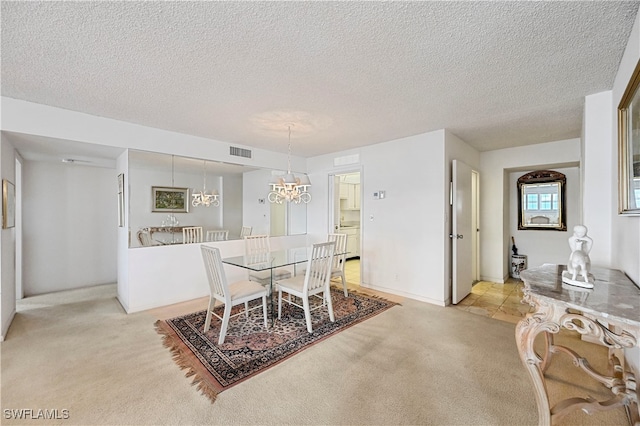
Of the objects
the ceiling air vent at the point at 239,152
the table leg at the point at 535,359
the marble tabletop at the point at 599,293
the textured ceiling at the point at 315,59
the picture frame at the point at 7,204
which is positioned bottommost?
the table leg at the point at 535,359

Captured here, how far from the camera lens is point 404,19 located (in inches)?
61.2

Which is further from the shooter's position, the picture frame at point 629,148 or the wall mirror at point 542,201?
the wall mirror at point 542,201

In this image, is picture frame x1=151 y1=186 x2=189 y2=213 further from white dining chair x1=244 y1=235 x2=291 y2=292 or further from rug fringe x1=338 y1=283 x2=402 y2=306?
rug fringe x1=338 y1=283 x2=402 y2=306

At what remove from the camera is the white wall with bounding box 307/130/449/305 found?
3697 millimetres

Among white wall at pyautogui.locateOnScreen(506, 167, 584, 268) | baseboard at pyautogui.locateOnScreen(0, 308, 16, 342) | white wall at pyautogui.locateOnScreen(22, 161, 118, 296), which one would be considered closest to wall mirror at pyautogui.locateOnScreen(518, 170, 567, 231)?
white wall at pyautogui.locateOnScreen(506, 167, 584, 268)

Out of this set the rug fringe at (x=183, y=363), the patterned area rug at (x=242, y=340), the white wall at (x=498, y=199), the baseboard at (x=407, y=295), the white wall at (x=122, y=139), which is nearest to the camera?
the rug fringe at (x=183, y=363)

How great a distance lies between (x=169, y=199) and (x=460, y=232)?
14.0ft

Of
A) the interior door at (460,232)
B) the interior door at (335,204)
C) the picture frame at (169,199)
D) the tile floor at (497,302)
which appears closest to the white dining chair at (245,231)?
the picture frame at (169,199)

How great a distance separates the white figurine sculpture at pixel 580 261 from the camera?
1.62 meters

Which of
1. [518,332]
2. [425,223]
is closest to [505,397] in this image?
[518,332]

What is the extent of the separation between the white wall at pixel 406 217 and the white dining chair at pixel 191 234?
8.72 ft

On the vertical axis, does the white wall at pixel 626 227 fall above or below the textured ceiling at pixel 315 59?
below

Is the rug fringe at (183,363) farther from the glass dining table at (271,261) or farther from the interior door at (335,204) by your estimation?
the interior door at (335,204)

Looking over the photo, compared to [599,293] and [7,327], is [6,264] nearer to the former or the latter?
[7,327]
